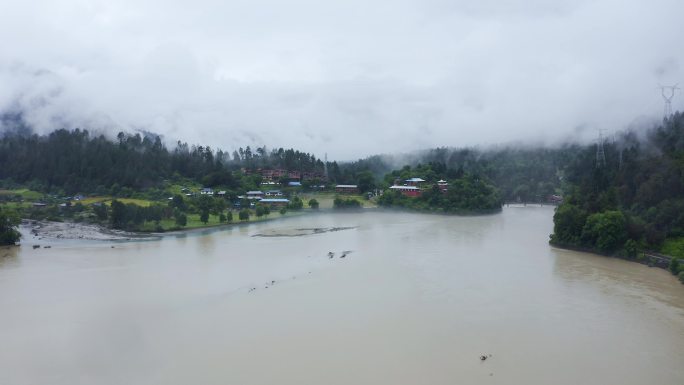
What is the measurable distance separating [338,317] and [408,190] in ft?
79.8

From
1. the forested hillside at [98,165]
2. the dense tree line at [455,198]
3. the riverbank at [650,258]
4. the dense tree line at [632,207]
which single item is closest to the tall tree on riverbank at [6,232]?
the forested hillside at [98,165]

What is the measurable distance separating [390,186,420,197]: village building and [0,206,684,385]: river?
16.0m

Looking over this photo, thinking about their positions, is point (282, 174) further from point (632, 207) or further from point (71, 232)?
point (632, 207)

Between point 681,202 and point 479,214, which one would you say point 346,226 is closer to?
point 479,214

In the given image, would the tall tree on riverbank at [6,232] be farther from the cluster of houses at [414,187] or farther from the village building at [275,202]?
the cluster of houses at [414,187]

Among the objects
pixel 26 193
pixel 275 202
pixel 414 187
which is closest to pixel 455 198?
pixel 414 187

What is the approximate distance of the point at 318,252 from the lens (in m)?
17.0

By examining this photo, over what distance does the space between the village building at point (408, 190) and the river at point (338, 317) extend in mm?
16029

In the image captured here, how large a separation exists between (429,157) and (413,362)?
52.9m

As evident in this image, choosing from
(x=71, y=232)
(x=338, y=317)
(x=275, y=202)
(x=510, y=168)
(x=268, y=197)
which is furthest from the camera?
(x=510, y=168)

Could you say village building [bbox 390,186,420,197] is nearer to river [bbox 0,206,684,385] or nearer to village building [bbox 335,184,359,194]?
village building [bbox 335,184,359,194]

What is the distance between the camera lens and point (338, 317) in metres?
9.65

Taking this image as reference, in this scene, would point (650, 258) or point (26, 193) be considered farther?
point (26, 193)

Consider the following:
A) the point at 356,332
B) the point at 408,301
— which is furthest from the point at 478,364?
the point at 408,301
